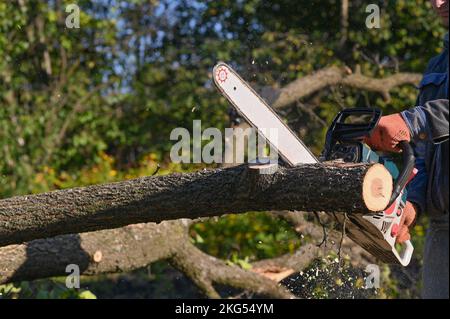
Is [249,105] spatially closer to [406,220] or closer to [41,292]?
[406,220]

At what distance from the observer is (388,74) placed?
684 centimetres

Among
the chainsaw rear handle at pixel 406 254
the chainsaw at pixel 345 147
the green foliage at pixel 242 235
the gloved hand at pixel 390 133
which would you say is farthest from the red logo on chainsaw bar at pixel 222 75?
the green foliage at pixel 242 235

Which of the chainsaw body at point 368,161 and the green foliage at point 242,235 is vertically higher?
the chainsaw body at point 368,161

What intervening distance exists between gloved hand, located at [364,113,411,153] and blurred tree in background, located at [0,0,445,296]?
11.2ft

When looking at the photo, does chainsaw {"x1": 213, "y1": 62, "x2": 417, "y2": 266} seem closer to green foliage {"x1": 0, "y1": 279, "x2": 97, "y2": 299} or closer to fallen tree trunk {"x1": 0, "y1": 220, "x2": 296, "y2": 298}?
fallen tree trunk {"x1": 0, "y1": 220, "x2": 296, "y2": 298}

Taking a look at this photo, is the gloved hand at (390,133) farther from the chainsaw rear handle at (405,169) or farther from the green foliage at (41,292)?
the green foliage at (41,292)

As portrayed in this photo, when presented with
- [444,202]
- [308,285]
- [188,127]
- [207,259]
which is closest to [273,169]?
[444,202]

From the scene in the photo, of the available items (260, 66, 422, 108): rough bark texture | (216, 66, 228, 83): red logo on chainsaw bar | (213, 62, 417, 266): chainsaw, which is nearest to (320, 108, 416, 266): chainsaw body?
(213, 62, 417, 266): chainsaw

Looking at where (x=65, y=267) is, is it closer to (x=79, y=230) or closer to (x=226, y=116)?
(x=79, y=230)

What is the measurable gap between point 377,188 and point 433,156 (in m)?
0.62

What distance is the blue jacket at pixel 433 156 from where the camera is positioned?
9.25 ft

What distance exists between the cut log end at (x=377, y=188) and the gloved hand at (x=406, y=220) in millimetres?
450

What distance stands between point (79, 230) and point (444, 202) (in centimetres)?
139

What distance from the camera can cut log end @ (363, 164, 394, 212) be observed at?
8.29ft
